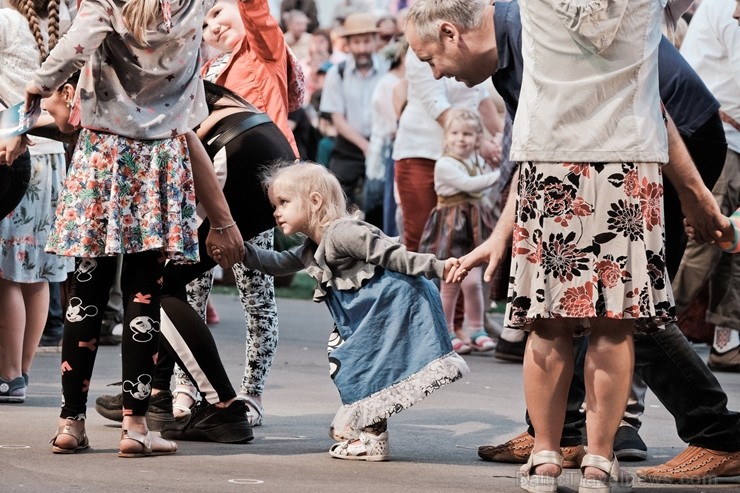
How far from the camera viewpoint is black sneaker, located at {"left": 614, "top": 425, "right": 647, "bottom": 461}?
5.03m

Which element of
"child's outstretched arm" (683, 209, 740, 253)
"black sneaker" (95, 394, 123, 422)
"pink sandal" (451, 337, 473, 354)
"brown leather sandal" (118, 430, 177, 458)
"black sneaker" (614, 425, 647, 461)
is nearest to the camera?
"child's outstretched arm" (683, 209, 740, 253)

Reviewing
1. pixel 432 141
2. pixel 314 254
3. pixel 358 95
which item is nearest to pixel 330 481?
pixel 314 254

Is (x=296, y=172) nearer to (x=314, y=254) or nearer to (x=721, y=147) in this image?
(x=314, y=254)

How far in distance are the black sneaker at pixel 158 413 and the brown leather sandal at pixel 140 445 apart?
0.51 metres

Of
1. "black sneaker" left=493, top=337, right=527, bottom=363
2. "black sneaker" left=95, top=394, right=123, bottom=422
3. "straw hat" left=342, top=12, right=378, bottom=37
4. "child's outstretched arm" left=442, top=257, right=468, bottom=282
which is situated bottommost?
"black sneaker" left=493, top=337, right=527, bottom=363

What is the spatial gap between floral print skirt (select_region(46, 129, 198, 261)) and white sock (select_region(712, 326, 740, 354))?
14.2 feet

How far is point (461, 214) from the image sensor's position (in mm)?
8914

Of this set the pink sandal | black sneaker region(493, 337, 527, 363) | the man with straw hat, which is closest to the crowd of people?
black sneaker region(493, 337, 527, 363)

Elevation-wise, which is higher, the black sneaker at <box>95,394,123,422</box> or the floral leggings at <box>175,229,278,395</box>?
the floral leggings at <box>175,229,278,395</box>

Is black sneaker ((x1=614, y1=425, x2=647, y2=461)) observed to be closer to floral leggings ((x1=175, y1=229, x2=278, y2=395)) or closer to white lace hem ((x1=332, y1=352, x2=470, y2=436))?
white lace hem ((x1=332, y1=352, x2=470, y2=436))

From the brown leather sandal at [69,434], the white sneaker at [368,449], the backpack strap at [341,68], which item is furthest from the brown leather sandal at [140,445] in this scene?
the backpack strap at [341,68]

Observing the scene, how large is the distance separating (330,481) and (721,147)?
1.74m

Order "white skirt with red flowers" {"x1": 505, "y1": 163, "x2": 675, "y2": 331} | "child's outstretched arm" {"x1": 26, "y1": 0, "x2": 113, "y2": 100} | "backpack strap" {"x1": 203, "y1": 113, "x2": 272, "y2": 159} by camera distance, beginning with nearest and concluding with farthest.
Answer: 1. "white skirt with red flowers" {"x1": 505, "y1": 163, "x2": 675, "y2": 331}
2. "child's outstretched arm" {"x1": 26, "y1": 0, "x2": 113, "y2": 100}
3. "backpack strap" {"x1": 203, "y1": 113, "x2": 272, "y2": 159}

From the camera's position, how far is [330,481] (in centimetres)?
447
